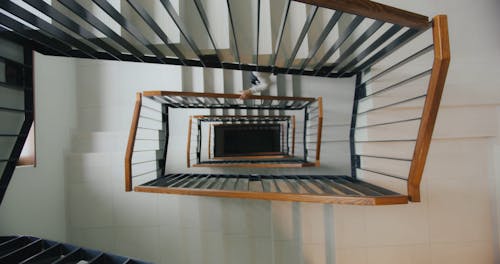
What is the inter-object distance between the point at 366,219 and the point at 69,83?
4.09 m

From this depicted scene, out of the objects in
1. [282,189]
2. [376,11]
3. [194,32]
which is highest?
[194,32]

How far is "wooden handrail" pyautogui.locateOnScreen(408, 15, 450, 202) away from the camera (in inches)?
42.0

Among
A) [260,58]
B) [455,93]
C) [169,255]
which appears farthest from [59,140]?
[455,93]

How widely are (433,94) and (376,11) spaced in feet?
1.64

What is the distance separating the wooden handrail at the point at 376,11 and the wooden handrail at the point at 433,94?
0.07m

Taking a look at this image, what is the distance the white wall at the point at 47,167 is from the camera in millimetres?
2451

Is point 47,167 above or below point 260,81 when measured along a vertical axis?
below

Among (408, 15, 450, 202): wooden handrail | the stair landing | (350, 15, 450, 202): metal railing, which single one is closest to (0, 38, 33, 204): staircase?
the stair landing

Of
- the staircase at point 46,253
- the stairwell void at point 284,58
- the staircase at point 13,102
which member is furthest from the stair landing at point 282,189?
the staircase at point 13,102

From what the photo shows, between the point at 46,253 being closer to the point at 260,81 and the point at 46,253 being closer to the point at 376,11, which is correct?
the point at 260,81

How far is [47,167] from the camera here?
2865 millimetres

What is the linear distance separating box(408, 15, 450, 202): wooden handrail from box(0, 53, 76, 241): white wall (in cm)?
344

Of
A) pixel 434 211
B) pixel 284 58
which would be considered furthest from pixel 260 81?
pixel 434 211

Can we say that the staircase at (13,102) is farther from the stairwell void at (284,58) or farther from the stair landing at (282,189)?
the stair landing at (282,189)
